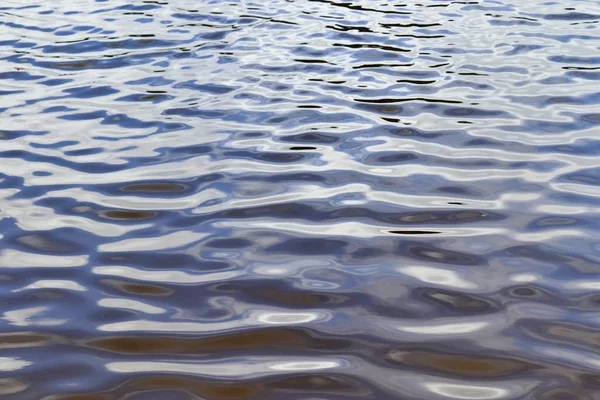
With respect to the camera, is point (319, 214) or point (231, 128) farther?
point (231, 128)

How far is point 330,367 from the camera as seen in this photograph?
217 cm

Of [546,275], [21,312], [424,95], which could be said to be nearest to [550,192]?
[546,275]

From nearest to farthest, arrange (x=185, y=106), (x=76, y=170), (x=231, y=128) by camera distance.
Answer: (x=76, y=170) → (x=231, y=128) → (x=185, y=106)

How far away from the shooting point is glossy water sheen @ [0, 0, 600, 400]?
2197mm

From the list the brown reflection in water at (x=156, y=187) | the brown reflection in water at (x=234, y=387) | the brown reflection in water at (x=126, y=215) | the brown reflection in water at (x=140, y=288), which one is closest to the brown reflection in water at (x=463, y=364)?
the brown reflection in water at (x=234, y=387)

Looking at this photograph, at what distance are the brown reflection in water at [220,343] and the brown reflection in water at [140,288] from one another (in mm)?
284

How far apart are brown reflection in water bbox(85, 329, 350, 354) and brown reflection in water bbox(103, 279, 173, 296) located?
0.28 meters

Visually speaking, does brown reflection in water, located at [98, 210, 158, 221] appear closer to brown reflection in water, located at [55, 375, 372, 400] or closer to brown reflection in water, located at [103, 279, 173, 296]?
brown reflection in water, located at [103, 279, 173, 296]

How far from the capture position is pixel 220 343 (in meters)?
2.30

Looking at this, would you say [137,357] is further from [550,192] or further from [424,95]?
[424,95]

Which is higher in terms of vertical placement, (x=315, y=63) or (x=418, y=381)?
(x=315, y=63)

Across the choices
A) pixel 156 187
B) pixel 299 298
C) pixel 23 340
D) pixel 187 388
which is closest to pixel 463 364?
pixel 299 298

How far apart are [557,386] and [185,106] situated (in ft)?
10.2

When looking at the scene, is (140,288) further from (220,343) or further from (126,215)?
(126,215)
